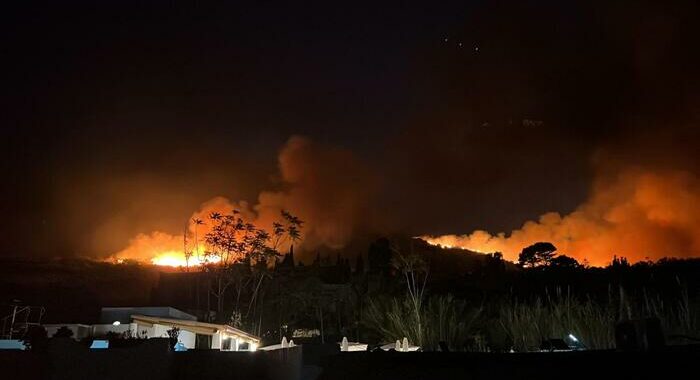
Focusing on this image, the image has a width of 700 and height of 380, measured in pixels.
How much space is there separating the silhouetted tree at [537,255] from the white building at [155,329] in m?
47.3

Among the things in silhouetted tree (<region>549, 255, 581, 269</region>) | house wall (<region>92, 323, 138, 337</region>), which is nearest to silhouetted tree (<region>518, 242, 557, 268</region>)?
silhouetted tree (<region>549, 255, 581, 269</region>)

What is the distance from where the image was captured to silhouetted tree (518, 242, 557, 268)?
68.4 m

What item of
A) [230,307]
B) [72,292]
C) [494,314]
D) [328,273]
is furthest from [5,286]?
[494,314]

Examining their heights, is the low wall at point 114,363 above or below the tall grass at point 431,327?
below

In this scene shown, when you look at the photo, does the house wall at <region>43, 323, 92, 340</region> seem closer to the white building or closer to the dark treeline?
the white building

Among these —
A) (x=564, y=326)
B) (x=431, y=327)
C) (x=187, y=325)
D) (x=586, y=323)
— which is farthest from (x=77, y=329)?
(x=586, y=323)

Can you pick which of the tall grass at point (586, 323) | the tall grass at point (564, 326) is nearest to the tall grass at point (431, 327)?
the tall grass at point (586, 323)

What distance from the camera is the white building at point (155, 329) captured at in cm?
2583

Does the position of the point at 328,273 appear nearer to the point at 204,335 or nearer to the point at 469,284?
the point at 469,284

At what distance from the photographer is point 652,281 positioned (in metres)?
40.8

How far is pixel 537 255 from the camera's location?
2734 inches

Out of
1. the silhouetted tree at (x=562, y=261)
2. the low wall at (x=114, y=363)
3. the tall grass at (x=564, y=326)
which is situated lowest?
the low wall at (x=114, y=363)

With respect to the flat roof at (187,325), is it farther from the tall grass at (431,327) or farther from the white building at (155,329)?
the tall grass at (431,327)

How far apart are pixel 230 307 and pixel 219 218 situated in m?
6.27
